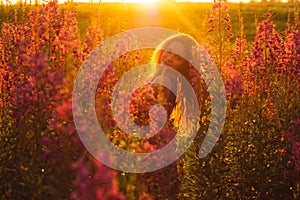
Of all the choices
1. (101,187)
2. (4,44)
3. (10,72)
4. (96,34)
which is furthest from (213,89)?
(101,187)

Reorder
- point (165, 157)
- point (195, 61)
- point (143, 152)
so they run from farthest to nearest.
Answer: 1. point (195, 61)
2. point (165, 157)
3. point (143, 152)

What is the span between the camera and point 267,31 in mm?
6051

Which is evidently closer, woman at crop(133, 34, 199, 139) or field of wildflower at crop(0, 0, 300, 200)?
field of wildflower at crop(0, 0, 300, 200)

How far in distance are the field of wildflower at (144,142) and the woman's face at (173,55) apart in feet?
0.93

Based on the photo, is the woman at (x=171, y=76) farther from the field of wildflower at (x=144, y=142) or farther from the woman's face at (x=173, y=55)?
the field of wildflower at (x=144, y=142)

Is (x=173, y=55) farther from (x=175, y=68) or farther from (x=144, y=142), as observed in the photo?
(x=144, y=142)

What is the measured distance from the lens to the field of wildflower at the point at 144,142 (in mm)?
3801

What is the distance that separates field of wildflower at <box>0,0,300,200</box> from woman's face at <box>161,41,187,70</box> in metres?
0.28

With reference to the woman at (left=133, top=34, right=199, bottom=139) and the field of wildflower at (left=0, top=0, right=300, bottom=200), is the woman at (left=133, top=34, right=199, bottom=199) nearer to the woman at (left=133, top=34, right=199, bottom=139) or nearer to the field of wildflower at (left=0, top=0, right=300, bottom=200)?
the woman at (left=133, top=34, right=199, bottom=139)

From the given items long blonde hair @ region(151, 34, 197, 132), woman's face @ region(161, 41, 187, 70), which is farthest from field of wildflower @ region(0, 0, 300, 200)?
woman's face @ region(161, 41, 187, 70)

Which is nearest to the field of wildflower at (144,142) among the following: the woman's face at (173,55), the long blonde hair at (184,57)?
the long blonde hair at (184,57)

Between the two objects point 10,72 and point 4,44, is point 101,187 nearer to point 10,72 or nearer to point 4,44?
point 10,72

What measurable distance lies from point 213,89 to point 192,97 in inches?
9.8

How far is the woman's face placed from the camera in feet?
18.6
